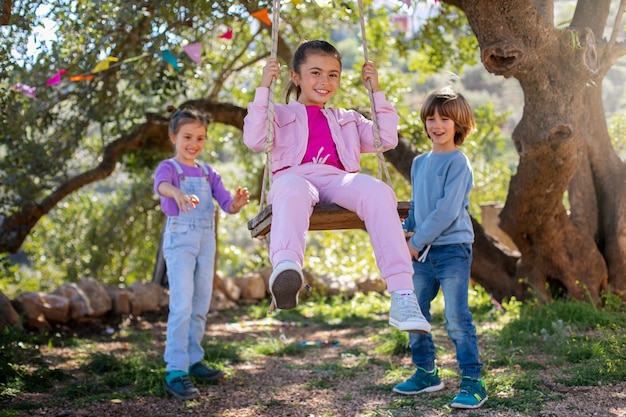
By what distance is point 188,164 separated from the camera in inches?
163

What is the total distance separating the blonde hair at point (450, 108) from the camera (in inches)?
140

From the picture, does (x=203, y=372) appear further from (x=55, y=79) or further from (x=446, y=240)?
(x=55, y=79)

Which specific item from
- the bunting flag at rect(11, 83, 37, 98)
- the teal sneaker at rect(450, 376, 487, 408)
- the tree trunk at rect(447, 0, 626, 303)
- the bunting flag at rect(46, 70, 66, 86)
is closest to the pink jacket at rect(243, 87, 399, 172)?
the tree trunk at rect(447, 0, 626, 303)

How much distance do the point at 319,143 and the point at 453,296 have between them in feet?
3.13

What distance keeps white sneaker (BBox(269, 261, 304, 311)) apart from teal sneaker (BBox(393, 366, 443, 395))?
3.72 ft

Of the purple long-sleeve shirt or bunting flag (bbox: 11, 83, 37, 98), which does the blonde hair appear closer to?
the purple long-sleeve shirt

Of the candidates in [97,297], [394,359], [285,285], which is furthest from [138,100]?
[285,285]

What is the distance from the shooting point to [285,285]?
275 centimetres

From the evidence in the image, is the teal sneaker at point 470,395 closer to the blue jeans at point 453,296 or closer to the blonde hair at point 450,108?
the blue jeans at point 453,296

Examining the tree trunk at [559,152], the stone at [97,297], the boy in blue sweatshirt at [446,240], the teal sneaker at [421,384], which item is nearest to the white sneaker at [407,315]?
the boy in blue sweatshirt at [446,240]

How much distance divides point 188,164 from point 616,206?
10.9ft

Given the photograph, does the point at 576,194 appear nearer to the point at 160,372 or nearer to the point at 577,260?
the point at 577,260

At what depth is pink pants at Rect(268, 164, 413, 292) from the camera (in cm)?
289

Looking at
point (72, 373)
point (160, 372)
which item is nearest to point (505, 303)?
point (160, 372)
